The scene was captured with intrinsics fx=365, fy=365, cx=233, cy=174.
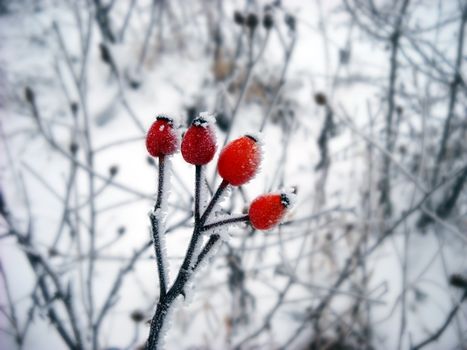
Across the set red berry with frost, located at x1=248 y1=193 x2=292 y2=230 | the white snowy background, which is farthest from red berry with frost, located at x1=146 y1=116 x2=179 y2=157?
the white snowy background

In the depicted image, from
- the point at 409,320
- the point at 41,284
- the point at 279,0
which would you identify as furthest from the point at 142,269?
the point at 279,0

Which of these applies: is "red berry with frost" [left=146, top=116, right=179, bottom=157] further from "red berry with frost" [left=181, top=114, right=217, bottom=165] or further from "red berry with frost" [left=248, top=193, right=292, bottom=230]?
"red berry with frost" [left=248, top=193, right=292, bottom=230]

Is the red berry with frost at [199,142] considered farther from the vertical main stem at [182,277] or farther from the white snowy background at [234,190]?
the white snowy background at [234,190]

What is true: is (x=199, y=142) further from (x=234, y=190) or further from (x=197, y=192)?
(x=234, y=190)

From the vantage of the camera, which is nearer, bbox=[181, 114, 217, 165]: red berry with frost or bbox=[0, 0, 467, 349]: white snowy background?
bbox=[181, 114, 217, 165]: red berry with frost

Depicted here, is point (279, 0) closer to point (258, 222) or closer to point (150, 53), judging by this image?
point (258, 222)

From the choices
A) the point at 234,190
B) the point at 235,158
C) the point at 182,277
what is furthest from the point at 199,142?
the point at 234,190

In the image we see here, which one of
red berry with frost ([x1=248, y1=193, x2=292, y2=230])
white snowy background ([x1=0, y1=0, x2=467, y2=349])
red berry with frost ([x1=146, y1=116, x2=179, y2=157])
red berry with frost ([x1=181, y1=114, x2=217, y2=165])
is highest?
white snowy background ([x1=0, y1=0, x2=467, y2=349])
